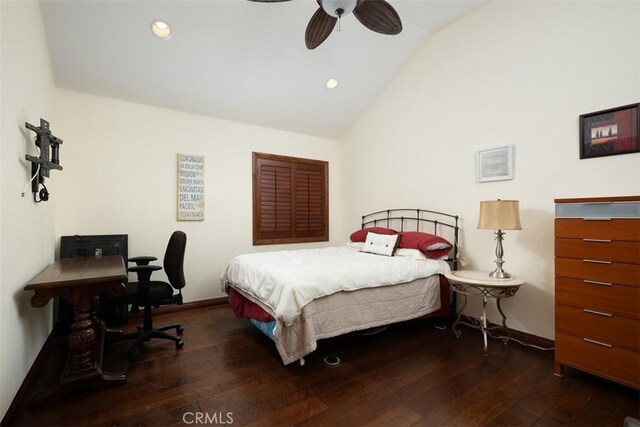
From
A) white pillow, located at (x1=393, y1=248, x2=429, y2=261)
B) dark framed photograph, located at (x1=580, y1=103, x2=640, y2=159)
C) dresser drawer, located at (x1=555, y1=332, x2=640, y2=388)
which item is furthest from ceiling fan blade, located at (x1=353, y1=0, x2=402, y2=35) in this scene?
dresser drawer, located at (x1=555, y1=332, x2=640, y2=388)

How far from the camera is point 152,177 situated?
354cm

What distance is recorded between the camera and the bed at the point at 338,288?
2.13 meters

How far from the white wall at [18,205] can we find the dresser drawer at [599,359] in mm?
3500

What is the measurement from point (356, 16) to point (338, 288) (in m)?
2.08

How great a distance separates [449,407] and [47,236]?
3.52 m

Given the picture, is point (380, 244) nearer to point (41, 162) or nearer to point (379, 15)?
point (379, 15)

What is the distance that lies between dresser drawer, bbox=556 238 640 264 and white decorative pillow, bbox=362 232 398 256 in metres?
1.51

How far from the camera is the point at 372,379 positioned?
6.85 ft

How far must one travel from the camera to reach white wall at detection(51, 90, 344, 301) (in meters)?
3.16

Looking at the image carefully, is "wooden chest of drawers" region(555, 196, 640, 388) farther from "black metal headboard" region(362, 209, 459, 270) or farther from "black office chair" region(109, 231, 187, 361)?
"black office chair" region(109, 231, 187, 361)

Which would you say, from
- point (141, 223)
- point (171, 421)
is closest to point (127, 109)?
point (141, 223)

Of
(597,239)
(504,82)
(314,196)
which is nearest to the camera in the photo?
(597,239)

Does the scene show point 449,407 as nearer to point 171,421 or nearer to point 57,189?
point 171,421

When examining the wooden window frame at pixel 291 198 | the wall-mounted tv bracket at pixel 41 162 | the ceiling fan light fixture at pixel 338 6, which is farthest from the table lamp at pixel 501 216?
the wall-mounted tv bracket at pixel 41 162
